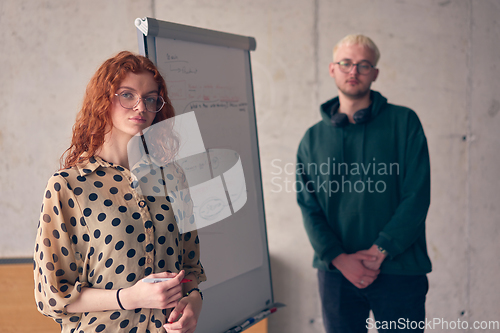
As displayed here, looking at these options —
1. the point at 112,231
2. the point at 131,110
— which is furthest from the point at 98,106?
the point at 112,231

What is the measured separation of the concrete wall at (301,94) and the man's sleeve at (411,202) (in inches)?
37.2

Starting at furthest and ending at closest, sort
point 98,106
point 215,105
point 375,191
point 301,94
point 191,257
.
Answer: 1. point 301,94
2. point 375,191
3. point 215,105
4. point 191,257
5. point 98,106

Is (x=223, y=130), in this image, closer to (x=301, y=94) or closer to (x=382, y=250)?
(x=382, y=250)

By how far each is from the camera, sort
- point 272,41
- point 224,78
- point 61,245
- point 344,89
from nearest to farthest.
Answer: point 61,245 → point 224,78 → point 344,89 → point 272,41

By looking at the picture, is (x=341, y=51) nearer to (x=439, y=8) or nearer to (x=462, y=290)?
(x=439, y=8)

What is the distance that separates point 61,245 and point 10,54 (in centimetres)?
211

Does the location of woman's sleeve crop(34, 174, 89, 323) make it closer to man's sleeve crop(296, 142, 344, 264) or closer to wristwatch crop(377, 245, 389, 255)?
A: man's sleeve crop(296, 142, 344, 264)

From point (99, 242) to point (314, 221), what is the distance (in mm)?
1153

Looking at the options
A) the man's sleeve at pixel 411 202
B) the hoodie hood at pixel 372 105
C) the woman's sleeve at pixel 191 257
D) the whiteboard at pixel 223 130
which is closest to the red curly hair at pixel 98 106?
the whiteboard at pixel 223 130

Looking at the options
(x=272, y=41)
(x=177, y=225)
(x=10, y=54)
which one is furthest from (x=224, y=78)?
(x=10, y=54)

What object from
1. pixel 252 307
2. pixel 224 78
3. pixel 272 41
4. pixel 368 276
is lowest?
pixel 252 307

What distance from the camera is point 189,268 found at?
1.15m

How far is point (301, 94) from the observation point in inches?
99.2

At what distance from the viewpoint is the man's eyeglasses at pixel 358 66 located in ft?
5.82
